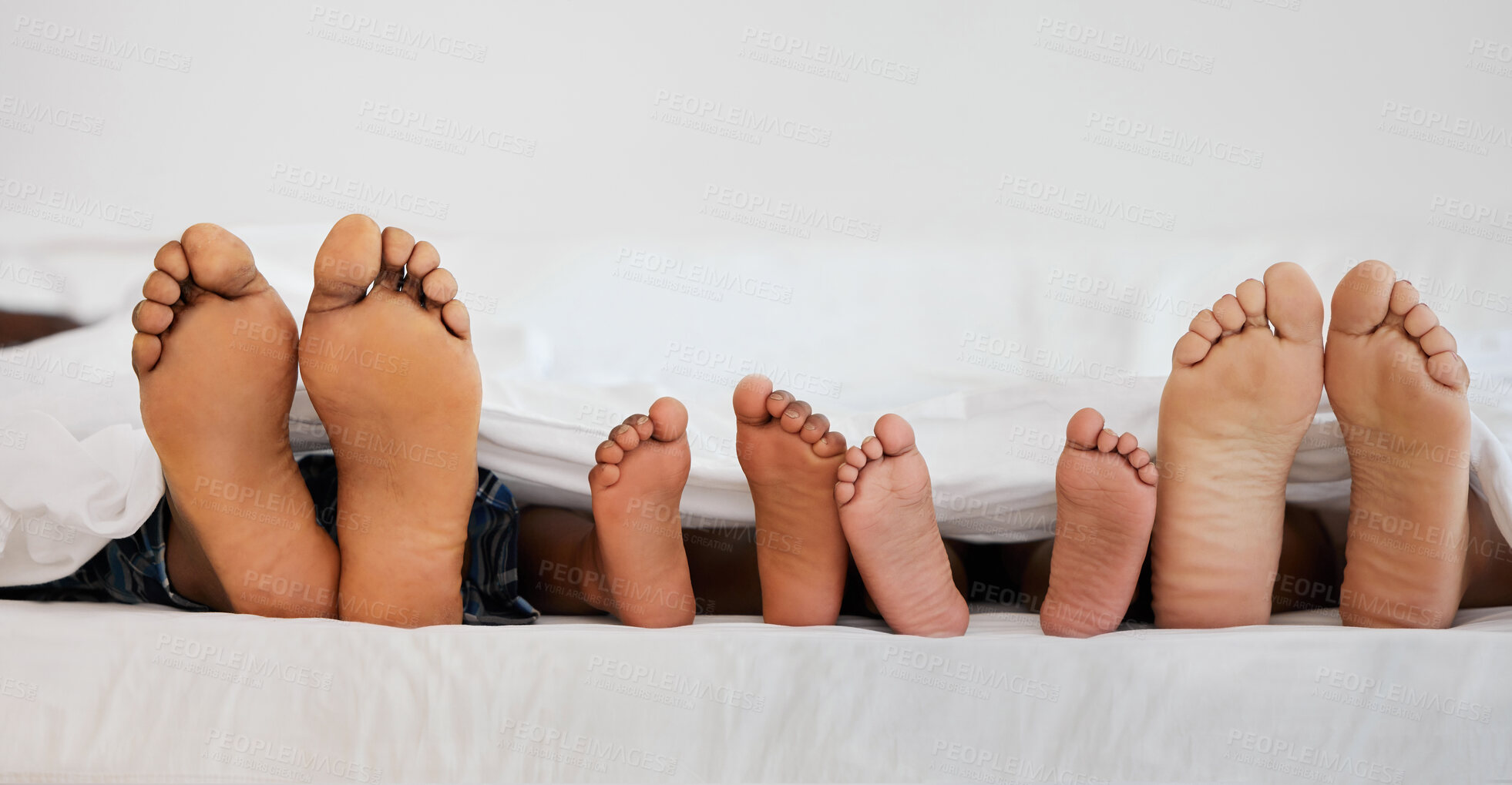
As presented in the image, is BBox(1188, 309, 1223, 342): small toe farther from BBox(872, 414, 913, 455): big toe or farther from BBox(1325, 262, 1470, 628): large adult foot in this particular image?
BBox(872, 414, 913, 455): big toe

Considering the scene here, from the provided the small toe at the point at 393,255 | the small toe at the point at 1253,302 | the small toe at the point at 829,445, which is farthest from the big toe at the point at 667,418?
the small toe at the point at 1253,302

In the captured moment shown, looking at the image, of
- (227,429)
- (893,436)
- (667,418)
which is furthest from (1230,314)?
(227,429)

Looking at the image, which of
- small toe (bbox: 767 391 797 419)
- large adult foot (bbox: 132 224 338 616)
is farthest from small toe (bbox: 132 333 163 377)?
small toe (bbox: 767 391 797 419)

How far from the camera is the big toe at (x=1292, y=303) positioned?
2.47ft

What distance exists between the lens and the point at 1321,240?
129 centimetres

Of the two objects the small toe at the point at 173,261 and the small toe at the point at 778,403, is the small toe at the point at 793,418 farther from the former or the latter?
the small toe at the point at 173,261

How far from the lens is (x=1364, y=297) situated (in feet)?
2.42

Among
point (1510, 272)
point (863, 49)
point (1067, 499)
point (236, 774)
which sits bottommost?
point (236, 774)

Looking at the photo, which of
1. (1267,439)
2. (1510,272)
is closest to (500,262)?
(1267,439)

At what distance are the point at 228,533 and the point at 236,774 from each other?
191mm

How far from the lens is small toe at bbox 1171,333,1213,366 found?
772 mm

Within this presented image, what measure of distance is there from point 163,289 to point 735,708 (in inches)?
19.0

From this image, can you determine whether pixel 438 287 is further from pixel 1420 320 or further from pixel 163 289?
pixel 1420 320

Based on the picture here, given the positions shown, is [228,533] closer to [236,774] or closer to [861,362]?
[236,774]
